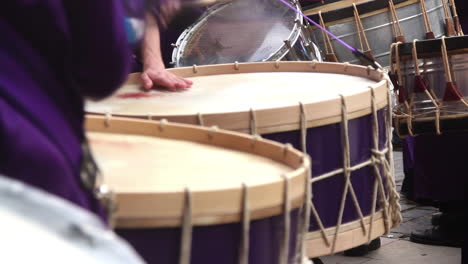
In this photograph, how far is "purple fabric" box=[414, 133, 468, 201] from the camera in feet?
11.1

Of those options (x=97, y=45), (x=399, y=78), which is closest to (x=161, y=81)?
(x=399, y=78)

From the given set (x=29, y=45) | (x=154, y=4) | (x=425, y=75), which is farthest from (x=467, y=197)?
(x=29, y=45)

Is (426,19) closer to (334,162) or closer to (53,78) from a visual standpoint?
(334,162)

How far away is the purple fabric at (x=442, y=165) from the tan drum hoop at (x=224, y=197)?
206 cm

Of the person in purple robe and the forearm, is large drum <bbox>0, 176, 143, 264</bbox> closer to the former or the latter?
the person in purple robe

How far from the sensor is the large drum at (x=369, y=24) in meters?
4.25

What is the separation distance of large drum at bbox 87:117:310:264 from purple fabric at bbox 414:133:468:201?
208cm

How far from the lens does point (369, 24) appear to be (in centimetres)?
430

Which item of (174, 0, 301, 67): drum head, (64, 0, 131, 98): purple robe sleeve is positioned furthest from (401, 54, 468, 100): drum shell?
(64, 0, 131, 98): purple robe sleeve

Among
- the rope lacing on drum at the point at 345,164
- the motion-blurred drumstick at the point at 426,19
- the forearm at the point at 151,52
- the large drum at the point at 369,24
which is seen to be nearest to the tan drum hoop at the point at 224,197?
the rope lacing on drum at the point at 345,164

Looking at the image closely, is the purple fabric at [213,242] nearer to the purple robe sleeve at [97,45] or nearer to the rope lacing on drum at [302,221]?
the rope lacing on drum at [302,221]

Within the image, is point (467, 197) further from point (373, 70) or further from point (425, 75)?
point (373, 70)

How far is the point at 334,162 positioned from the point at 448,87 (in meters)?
1.10

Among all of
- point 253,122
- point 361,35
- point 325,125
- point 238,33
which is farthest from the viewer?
point 361,35
